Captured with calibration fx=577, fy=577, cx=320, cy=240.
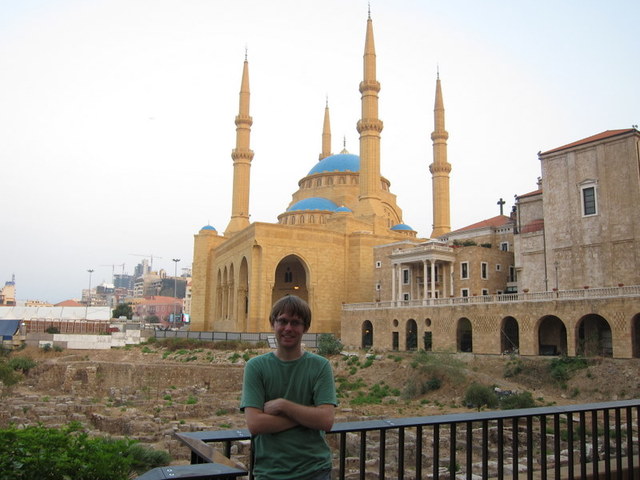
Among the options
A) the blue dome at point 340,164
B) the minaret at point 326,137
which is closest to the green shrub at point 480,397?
the blue dome at point 340,164

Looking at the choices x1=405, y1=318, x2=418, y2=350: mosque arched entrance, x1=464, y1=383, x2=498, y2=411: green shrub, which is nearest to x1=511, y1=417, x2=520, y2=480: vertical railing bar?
x1=464, y1=383, x2=498, y2=411: green shrub

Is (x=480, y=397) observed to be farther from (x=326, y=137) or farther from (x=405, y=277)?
(x=326, y=137)

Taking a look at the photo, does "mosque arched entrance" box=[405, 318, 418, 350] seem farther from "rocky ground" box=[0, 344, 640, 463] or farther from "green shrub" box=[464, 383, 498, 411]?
"green shrub" box=[464, 383, 498, 411]

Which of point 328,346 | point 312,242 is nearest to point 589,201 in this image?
point 328,346

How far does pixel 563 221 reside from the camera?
2720cm

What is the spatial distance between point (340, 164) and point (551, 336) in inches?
1308

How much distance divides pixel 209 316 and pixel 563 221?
102 ft

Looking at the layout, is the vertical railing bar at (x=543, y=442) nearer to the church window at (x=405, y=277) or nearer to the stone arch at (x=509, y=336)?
the stone arch at (x=509, y=336)

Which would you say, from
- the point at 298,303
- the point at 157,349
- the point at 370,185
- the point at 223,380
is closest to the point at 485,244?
the point at 370,185

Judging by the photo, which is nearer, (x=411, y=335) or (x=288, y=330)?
(x=288, y=330)

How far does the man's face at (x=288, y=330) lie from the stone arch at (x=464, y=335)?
83.3ft

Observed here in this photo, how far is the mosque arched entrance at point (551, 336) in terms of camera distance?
25.0 meters

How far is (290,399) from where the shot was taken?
9.99 feet

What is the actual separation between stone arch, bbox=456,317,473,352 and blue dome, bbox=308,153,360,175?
28763 millimetres
